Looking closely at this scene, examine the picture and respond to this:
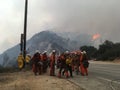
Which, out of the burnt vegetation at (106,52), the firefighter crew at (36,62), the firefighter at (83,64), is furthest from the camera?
the burnt vegetation at (106,52)

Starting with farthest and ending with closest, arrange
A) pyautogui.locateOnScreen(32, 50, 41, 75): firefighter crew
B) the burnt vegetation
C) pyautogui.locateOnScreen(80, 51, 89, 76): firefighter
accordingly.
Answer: the burnt vegetation → pyautogui.locateOnScreen(32, 50, 41, 75): firefighter crew → pyautogui.locateOnScreen(80, 51, 89, 76): firefighter

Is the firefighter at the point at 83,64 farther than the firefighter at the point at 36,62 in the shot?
No

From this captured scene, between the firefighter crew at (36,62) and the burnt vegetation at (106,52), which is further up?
the burnt vegetation at (106,52)

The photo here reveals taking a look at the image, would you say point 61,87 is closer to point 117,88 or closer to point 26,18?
point 117,88

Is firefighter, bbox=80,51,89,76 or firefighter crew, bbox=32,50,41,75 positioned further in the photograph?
firefighter crew, bbox=32,50,41,75

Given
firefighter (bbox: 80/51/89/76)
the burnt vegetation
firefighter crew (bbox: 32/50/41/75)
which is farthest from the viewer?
the burnt vegetation

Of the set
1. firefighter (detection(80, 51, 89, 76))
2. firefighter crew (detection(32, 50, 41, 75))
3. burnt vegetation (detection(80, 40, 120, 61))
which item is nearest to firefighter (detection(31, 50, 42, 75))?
firefighter crew (detection(32, 50, 41, 75))

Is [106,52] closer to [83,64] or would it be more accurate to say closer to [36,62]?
[36,62]

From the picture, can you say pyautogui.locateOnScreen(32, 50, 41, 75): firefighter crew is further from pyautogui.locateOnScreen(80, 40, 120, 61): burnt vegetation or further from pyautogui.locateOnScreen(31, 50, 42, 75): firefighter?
pyautogui.locateOnScreen(80, 40, 120, 61): burnt vegetation

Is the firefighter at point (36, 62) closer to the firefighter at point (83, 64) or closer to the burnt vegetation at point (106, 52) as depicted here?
the firefighter at point (83, 64)

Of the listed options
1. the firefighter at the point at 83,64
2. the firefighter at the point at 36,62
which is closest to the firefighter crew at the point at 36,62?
the firefighter at the point at 36,62

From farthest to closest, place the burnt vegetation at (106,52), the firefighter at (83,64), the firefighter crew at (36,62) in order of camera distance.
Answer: the burnt vegetation at (106,52), the firefighter crew at (36,62), the firefighter at (83,64)

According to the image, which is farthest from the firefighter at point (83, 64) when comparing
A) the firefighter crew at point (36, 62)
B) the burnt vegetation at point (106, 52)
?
the burnt vegetation at point (106, 52)

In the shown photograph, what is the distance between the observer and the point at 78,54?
34.8 meters
